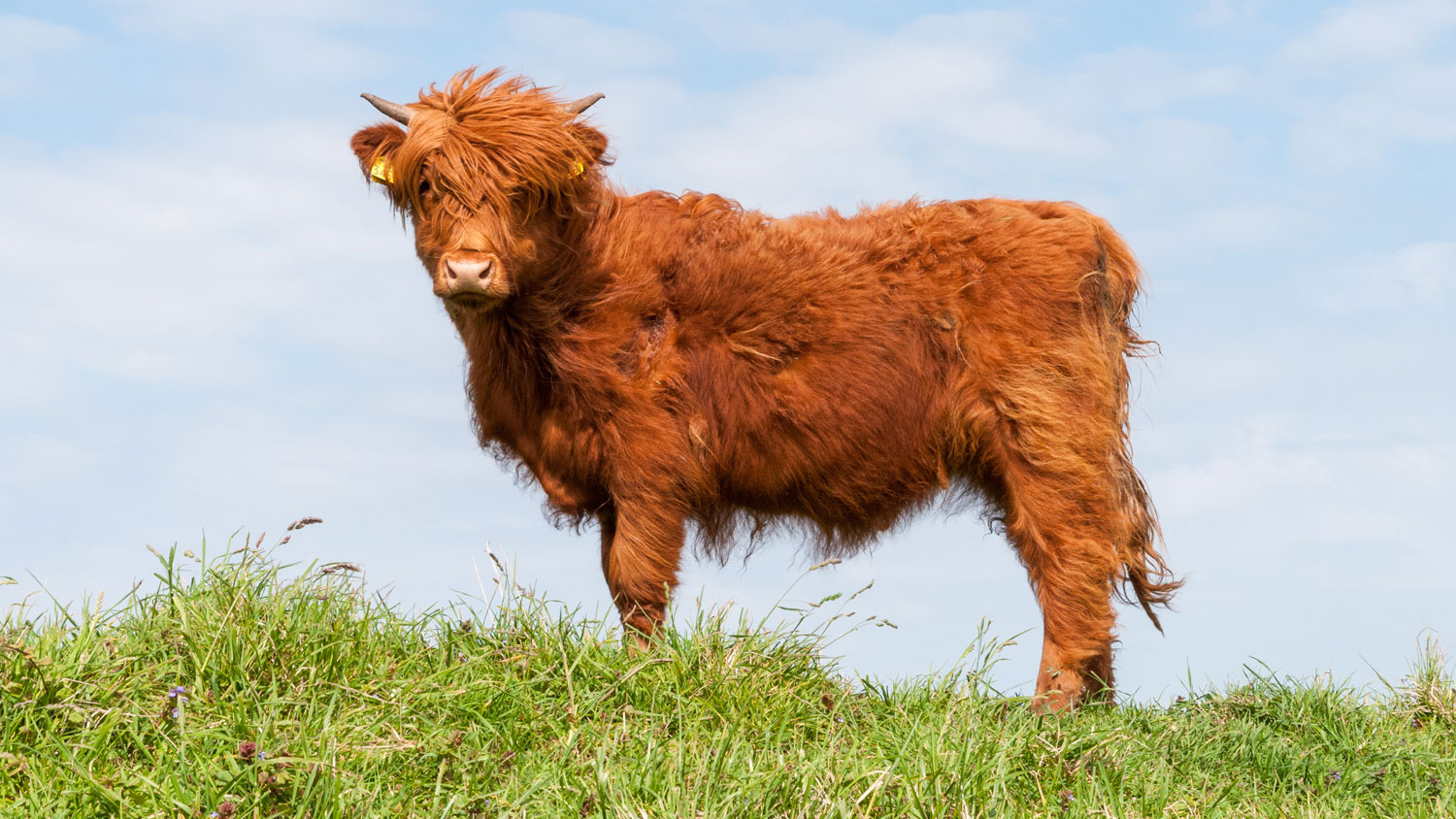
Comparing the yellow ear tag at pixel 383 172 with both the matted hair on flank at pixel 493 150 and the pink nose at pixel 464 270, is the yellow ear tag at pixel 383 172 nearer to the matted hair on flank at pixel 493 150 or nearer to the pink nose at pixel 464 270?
the matted hair on flank at pixel 493 150

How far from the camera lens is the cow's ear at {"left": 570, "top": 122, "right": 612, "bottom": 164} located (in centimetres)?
596

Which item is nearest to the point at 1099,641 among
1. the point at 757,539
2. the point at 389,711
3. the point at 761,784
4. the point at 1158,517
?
the point at 1158,517

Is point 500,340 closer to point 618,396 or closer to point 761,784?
point 618,396

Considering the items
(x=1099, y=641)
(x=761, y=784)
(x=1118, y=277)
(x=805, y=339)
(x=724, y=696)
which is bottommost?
(x=761, y=784)

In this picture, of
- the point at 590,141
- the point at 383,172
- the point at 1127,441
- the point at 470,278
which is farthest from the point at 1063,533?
the point at 383,172

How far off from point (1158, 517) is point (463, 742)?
4.46m

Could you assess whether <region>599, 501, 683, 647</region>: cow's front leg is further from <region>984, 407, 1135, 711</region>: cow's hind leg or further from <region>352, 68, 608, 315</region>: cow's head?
<region>984, 407, 1135, 711</region>: cow's hind leg

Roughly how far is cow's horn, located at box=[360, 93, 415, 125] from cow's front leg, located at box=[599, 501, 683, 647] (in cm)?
203

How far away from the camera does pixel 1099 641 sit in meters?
6.38

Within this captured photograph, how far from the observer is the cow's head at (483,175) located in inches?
215

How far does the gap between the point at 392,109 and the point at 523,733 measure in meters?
3.12

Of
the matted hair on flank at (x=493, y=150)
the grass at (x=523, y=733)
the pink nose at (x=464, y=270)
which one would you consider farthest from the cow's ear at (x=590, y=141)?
the grass at (x=523, y=733)

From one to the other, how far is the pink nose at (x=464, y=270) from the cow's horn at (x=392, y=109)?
104 centimetres

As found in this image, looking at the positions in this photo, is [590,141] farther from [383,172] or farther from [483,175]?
[383,172]
